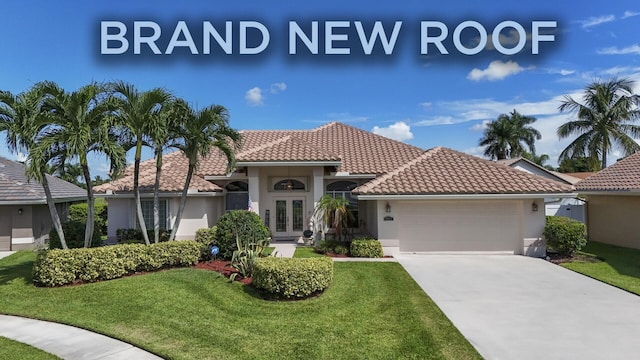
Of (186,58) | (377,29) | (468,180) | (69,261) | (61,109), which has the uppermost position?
(377,29)

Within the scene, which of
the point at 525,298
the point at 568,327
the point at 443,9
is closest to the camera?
the point at 568,327

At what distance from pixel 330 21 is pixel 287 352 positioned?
1271 centimetres

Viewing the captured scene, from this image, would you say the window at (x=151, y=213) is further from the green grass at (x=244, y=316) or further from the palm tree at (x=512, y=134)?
the palm tree at (x=512, y=134)

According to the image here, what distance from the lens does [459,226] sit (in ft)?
50.9

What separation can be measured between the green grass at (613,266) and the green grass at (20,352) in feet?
46.2

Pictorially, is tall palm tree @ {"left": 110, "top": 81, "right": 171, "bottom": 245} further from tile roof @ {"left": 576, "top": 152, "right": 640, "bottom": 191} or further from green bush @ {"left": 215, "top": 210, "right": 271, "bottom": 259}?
tile roof @ {"left": 576, "top": 152, "right": 640, "bottom": 191}

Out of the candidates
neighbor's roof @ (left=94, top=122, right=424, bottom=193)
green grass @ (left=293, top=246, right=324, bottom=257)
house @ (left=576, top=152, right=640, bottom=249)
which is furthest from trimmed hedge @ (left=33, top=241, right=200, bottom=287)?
house @ (left=576, top=152, right=640, bottom=249)

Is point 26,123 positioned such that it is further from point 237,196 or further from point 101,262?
point 237,196

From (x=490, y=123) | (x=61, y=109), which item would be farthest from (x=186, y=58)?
(x=490, y=123)

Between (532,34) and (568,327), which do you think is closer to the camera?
(568,327)

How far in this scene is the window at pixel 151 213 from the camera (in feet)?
56.0

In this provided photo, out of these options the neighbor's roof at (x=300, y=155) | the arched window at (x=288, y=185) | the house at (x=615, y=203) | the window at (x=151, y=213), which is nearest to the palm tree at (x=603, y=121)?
the house at (x=615, y=203)

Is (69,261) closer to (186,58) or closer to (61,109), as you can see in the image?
(61,109)

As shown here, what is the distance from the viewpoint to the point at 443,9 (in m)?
14.7
